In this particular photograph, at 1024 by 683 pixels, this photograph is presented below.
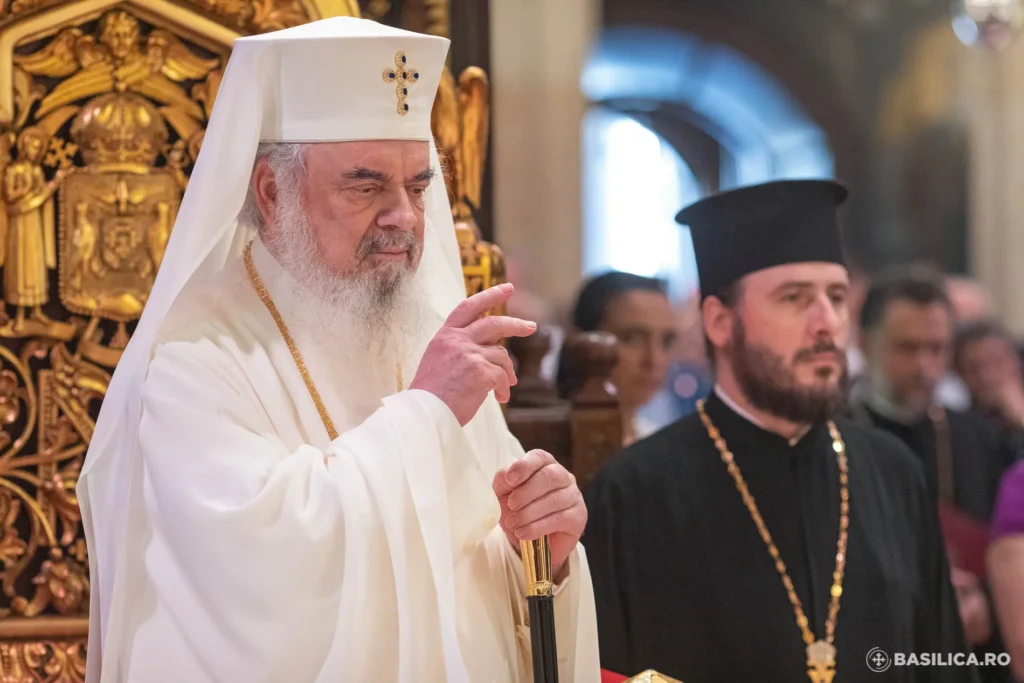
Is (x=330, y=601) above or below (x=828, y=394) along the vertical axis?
below

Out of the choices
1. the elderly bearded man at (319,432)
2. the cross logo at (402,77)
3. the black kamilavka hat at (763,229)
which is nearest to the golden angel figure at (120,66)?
A: the elderly bearded man at (319,432)

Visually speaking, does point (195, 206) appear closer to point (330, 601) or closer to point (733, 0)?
point (330, 601)

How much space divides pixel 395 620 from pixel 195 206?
0.86m

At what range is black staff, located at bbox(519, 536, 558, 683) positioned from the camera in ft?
8.32

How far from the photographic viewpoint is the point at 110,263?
335cm

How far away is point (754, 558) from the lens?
365cm

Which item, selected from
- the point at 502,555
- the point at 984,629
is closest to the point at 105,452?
Answer: the point at 502,555

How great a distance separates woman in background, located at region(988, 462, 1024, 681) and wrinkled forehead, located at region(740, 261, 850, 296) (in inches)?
32.3

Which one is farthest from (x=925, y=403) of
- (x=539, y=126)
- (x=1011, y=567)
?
(x=539, y=126)

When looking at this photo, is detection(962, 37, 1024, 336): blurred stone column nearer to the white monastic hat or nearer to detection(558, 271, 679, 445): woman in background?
detection(558, 271, 679, 445): woman in background

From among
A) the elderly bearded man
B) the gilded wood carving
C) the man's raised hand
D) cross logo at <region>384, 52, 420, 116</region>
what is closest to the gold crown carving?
the gilded wood carving

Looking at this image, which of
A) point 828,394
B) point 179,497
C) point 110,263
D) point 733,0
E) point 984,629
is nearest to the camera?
point 179,497

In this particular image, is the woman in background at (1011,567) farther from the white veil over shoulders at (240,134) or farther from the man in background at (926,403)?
the white veil over shoulders at (240,134)

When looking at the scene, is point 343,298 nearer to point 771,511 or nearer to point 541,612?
point 541,612
